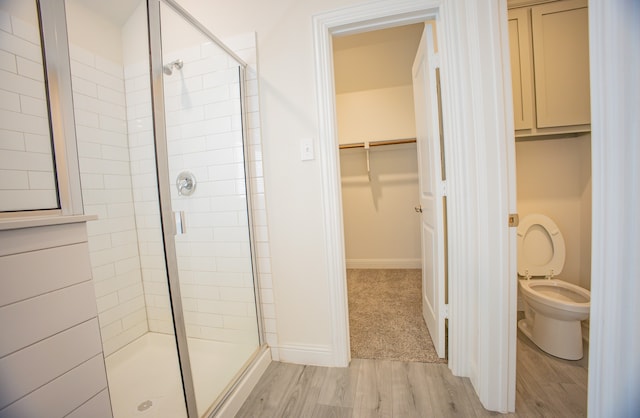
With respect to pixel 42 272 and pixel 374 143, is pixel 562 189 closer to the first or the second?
pixel 374 143

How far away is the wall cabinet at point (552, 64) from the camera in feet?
5.16

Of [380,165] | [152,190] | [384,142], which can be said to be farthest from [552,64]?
[152,190]

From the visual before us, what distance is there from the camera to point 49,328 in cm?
58

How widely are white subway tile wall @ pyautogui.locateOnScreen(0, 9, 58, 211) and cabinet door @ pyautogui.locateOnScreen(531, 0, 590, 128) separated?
2.53 m

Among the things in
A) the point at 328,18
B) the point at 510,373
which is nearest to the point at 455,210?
the point at 510,373

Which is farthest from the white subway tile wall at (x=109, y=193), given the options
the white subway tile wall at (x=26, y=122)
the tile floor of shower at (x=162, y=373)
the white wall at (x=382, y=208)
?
the white wall at (x=382, y=208)

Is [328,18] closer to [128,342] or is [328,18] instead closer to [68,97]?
[68,97]

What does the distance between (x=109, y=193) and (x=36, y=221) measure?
3.54 ft

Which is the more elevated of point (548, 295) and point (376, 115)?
point (376, 115)

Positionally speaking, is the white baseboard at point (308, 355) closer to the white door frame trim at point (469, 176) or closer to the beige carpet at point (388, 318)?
the white door frame trim at point (469, 176)

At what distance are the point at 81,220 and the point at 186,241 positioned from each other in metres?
0.64

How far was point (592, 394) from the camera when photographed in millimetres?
542

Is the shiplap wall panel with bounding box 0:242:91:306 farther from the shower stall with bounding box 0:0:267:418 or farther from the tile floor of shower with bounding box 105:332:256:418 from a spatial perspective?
the tile floor of shower with bounding box 105:332:256:418

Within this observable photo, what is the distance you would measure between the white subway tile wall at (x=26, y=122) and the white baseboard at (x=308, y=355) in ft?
4.64
